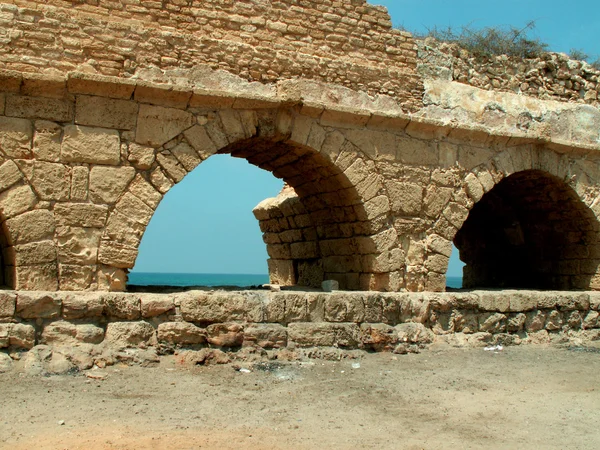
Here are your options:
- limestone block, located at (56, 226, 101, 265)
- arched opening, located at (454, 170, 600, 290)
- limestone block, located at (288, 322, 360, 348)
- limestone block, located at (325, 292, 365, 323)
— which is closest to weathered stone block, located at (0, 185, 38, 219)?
limestone block, located at (56, 226, 101, 265)

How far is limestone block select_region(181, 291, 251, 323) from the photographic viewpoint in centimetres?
583

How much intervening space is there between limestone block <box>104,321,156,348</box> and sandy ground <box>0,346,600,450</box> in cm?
29

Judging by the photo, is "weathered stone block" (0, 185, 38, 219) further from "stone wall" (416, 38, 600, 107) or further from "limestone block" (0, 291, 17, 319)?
"stone wall" (416, 38, 600, 107)

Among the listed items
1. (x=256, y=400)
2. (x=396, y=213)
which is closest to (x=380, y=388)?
(x=256, y=400)

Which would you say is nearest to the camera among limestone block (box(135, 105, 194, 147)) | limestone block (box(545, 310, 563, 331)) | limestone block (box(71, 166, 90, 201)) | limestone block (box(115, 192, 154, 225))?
limestone block (box(71, 166, 90, 201))

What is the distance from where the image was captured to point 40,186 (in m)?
5.67

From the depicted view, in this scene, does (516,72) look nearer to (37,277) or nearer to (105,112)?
(105,112)

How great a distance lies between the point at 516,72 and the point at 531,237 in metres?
2.45

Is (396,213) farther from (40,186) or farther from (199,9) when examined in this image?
(40,186)

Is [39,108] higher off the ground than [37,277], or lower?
higher

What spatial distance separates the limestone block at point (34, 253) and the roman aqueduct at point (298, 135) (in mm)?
12

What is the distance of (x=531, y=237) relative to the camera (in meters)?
9.56

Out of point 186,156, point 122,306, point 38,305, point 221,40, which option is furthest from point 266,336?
point 221,40

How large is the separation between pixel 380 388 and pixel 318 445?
1.55 meters
